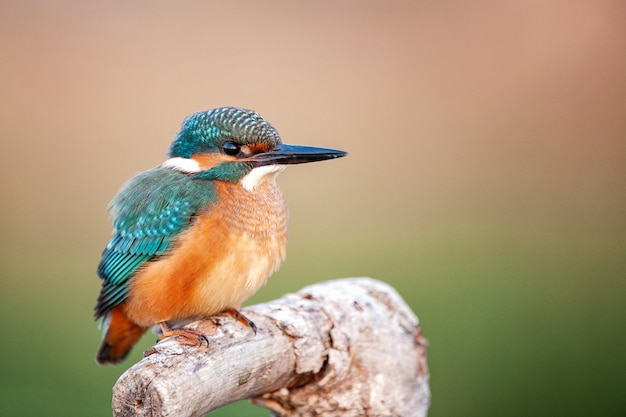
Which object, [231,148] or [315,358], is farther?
[315,358]

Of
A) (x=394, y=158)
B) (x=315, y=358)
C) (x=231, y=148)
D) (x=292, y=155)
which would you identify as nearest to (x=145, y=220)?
(x=231, y=148)

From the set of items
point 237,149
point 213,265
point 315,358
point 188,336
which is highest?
point 237,149

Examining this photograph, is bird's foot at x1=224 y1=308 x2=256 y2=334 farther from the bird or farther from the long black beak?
the long black beak

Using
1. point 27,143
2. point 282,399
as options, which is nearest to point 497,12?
point 27,143

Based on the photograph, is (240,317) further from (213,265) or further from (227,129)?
(227,129)

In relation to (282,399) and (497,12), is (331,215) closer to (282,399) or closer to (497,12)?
(497,12)

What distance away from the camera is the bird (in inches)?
81.9

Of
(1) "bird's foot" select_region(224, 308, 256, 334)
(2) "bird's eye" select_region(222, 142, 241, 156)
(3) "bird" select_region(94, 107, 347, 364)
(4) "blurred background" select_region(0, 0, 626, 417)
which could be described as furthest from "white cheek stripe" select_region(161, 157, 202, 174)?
(4) "blurred background" select_region(0, 0, 626, 417)

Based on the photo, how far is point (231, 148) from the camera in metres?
2.12

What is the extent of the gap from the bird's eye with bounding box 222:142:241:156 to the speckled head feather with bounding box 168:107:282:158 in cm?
1

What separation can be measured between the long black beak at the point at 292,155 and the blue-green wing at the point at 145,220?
0.55ft

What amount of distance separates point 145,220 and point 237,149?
33 centimetres

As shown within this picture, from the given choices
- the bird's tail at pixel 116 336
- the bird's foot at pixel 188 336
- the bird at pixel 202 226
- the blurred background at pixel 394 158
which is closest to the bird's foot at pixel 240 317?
the bird at pixel 202 226

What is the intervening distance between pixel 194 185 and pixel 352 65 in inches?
106
